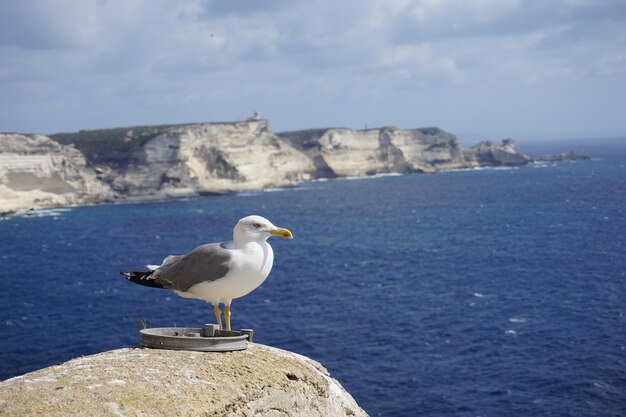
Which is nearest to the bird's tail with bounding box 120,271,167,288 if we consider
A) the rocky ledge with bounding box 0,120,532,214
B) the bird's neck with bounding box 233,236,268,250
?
the bird's neck with bounding box 233,236,268,250

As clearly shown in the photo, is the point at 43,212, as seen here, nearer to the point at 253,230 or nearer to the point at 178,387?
the point at 253,230

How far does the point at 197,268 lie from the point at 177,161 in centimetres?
12271

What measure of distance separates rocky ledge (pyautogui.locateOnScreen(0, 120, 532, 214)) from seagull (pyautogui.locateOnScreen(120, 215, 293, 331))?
364ft

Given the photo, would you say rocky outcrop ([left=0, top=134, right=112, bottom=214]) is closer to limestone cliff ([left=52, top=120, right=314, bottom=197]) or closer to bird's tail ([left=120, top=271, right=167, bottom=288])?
limestone cliff ([left=52, top=120, right=314, bottom=197])

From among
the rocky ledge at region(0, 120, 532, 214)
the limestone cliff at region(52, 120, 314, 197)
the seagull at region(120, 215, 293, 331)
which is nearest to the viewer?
the seagull at region(120, 215, 293, 331)

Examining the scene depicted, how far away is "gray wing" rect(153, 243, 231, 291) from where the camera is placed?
32.6 feet

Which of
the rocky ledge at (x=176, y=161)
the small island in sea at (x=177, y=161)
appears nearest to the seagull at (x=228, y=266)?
the small island in sea at (x=177, y=161)

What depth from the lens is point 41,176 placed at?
393 ft

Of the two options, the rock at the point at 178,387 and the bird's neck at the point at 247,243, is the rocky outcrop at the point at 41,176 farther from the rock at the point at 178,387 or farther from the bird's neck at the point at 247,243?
the rock at the point at 178,387

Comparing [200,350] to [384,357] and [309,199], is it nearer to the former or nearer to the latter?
[384,357]

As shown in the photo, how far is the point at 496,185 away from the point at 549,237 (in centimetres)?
6735

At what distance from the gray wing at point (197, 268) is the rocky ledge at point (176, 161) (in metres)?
111

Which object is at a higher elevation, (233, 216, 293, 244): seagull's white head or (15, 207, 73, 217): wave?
(233, 216, 293, 244): seagull's white head

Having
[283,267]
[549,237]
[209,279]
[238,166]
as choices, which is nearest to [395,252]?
[283,267]
